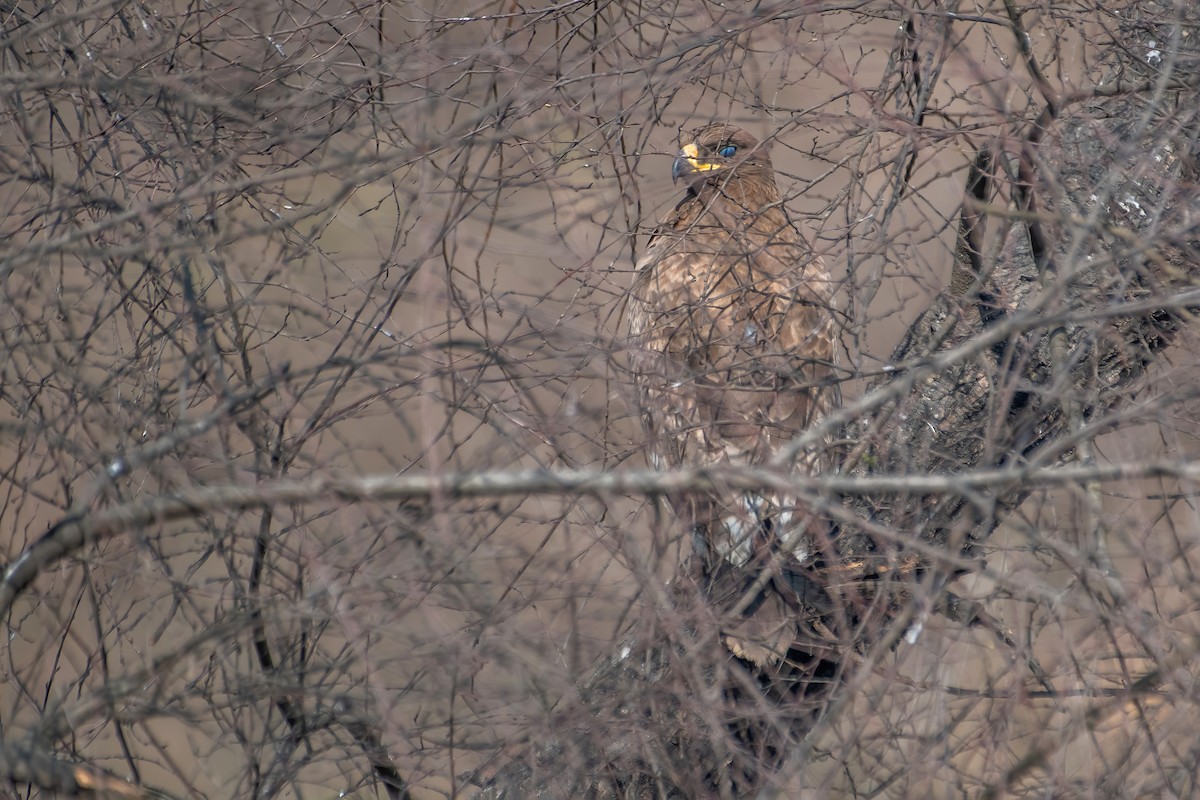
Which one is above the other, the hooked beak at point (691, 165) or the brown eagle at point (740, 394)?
the hooked beak at point (691, 165)

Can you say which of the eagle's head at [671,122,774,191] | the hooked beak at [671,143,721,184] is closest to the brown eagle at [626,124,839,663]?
the hooked beak at [671,143,721,184]

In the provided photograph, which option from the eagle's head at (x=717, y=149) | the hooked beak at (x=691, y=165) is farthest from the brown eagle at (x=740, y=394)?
the eagle's head at (x=717, y=149)

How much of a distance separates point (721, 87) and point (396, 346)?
48.5 inches

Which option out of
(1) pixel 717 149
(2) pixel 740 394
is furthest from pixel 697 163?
(2) pixel 740 394

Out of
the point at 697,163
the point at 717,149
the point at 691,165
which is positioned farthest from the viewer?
the point at 717,149

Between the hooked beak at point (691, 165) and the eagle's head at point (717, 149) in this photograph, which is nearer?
the hooked beak at point (691, 165)

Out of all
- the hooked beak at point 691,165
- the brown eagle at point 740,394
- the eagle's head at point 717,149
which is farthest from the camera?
the eagle's head at point 717,149

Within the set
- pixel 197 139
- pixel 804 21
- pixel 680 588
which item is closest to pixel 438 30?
pixel 197 139

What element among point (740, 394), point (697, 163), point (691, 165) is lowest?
point (740, 394)

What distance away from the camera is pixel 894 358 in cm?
365

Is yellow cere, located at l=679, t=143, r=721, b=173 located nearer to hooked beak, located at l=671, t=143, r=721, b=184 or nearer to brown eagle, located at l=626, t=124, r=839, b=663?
hooked beak, located at l=671, t=143, r=721, b=184

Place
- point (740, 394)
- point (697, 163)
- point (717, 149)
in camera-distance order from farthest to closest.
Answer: point (717, 149) → point (697, 163) → point (740, 394)

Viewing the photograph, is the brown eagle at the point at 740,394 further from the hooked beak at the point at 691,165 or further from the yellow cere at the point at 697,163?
the yellow cere at the point at 697,163

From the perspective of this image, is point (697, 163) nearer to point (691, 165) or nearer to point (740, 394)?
point (691, 165)
